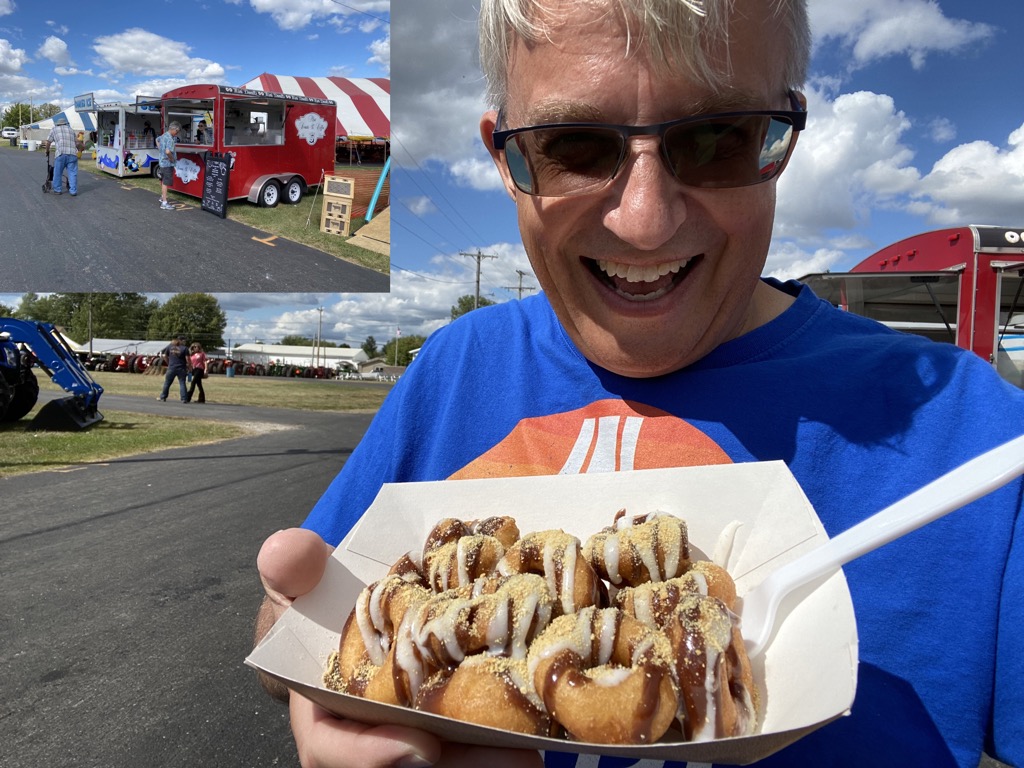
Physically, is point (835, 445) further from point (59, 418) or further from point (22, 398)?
point (22, 398)

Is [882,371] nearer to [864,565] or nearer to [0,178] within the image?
[864,565]

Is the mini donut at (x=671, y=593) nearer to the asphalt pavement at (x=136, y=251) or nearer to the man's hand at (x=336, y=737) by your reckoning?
the man's hand at (x=336, y=737)

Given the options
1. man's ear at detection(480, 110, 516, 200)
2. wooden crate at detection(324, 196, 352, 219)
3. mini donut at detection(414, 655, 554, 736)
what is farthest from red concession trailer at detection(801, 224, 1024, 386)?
wooden crate at detection(324, 196, 352, 219)

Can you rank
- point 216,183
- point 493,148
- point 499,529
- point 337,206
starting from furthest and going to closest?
point 337,206 → point 216,183 → point 493,148 → point 499,529

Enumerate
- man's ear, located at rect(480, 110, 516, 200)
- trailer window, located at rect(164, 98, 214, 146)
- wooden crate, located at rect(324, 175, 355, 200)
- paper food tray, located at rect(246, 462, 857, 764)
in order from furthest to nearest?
wooden crate, located at rect(324, 175, 355, 200), trailer window, located at rect(164, 98, 214, 146), man's ear, located at rect(480, 110, 516, 200), paper food tray, located at rect(246, 462, 857, 764)

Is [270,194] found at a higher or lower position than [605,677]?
higher

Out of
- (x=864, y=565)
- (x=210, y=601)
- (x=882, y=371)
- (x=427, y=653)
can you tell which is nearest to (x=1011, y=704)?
(x=864, y=565)

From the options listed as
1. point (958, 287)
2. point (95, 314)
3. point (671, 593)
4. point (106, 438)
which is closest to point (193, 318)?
point (95, 314)

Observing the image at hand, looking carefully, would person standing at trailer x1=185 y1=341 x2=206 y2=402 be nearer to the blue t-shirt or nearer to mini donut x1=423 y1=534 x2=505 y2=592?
the blue t-shirt
